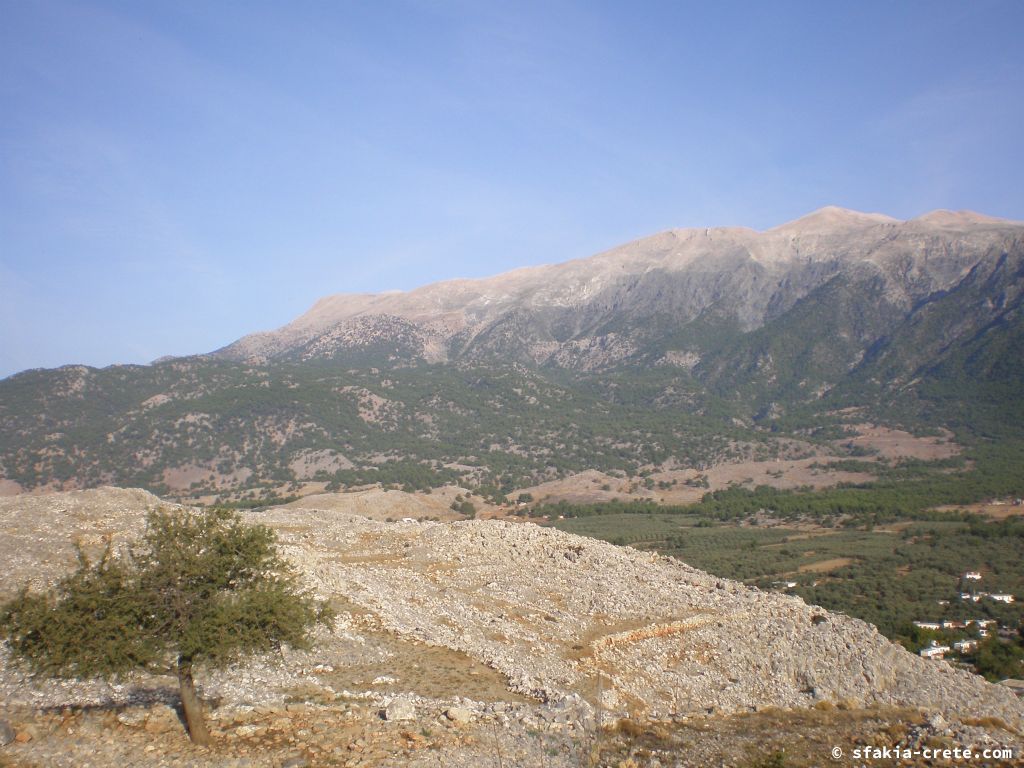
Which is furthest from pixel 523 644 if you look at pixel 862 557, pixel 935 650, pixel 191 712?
pixel 862 557

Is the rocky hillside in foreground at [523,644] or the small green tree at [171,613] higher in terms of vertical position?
the small green tree at [171,613]

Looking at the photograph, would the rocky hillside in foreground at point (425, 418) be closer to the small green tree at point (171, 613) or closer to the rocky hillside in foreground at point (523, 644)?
the rocky hillside in foreground at point (523, 644)

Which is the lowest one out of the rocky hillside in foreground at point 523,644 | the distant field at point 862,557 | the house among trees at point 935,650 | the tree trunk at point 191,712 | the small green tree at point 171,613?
the distant field at point 862,557

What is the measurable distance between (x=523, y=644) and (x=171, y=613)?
48.3ft

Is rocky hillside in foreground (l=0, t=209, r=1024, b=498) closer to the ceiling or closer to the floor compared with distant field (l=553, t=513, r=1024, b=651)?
closer to the ceiling

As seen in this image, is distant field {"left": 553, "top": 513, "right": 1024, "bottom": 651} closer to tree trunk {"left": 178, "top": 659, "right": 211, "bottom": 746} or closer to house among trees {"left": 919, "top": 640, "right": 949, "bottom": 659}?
house among trees {"left": 919, "top": 640, "right": 949, "bottom": 659}

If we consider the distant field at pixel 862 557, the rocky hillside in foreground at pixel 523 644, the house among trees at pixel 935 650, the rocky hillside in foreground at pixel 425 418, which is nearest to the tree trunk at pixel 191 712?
the rocky hillside in foreground at pixel 523 644

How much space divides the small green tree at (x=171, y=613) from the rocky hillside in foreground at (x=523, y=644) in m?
2.72

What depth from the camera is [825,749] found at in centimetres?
1798

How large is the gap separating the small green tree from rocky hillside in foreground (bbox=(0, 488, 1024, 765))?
272 cm

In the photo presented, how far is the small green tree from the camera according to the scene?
13.4 meters

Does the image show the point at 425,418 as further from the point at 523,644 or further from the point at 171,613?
the point at 171,613

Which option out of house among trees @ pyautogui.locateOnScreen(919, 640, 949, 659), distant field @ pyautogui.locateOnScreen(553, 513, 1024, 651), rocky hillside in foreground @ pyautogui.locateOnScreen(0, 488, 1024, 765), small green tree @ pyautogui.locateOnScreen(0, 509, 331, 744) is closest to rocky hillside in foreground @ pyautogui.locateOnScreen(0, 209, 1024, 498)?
distant field @ pyautogui.locateOnScreen(553, 513, 1024, 651)

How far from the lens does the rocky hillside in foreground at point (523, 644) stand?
18.7 meters
